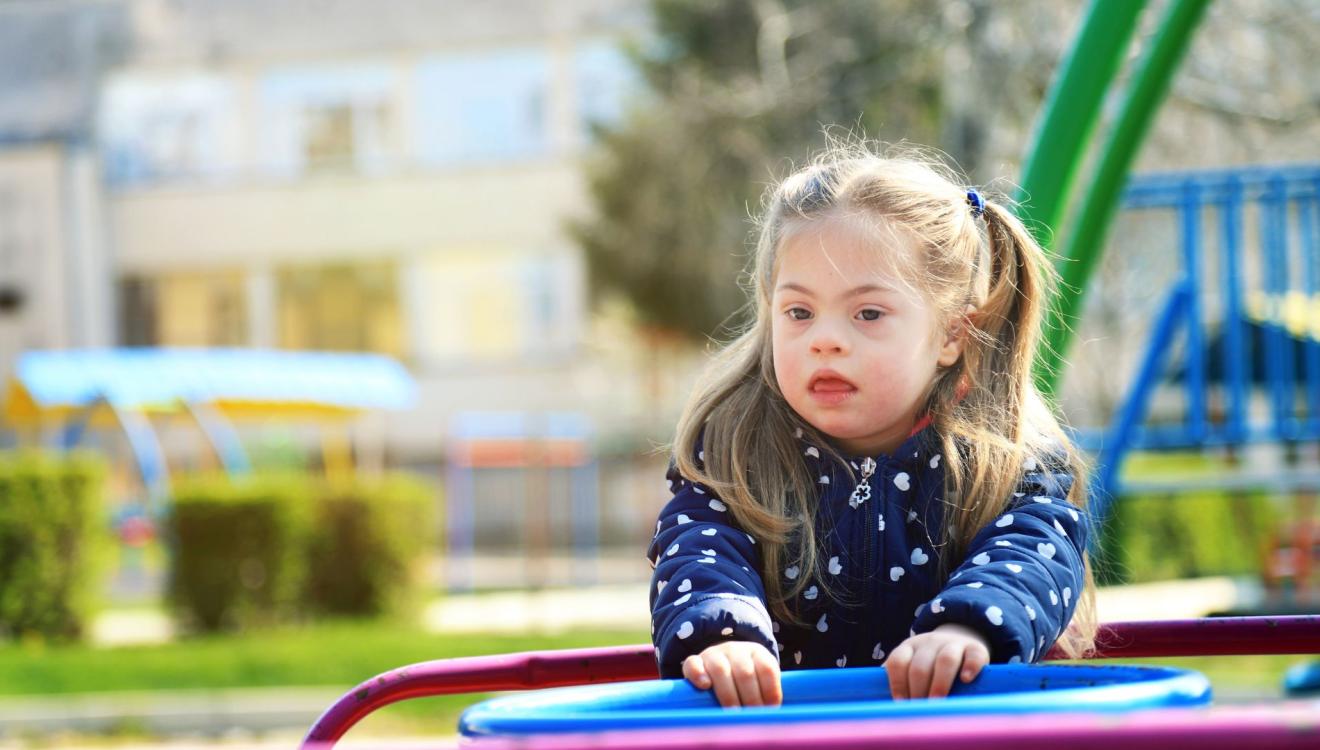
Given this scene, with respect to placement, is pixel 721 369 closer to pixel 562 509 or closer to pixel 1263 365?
pixel 1263 365

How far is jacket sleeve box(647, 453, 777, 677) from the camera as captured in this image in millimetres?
1420

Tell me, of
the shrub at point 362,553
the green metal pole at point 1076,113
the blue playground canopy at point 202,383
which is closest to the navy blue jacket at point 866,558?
the green metal pole at point 1076,113

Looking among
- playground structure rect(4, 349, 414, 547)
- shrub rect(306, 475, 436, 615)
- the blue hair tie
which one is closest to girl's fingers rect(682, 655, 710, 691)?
the blue hair tie

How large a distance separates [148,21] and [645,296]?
8767 millimetres

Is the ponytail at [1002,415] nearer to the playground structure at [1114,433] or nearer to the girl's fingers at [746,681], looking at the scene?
the playground structure at [1114,433]

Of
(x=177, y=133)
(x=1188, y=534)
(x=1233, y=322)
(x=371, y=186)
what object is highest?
(x=177, y=133)

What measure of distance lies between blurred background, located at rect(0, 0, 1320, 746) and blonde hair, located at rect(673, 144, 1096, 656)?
124 inches

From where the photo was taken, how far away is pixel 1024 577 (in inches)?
56.7

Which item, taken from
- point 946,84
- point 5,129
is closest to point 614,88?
point 5,129

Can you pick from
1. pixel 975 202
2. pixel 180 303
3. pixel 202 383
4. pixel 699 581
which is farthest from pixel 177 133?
pixel 699 581

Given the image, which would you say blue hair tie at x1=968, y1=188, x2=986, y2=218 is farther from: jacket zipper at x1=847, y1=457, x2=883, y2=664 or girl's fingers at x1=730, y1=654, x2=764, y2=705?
girl's fingers at x1=730, y1=654, x2=764, y2=705

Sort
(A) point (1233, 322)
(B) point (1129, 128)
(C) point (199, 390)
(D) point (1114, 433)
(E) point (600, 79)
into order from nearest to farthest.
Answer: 1. (B) point (1129, 128)
2. (D) point (1114, 433)
3. (A) point (1233, 322)
4. (C) point (199, 390)
5. (E) point (600, 79)

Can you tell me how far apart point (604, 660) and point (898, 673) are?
17.2 inches

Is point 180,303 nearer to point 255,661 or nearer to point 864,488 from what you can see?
point 255,661
